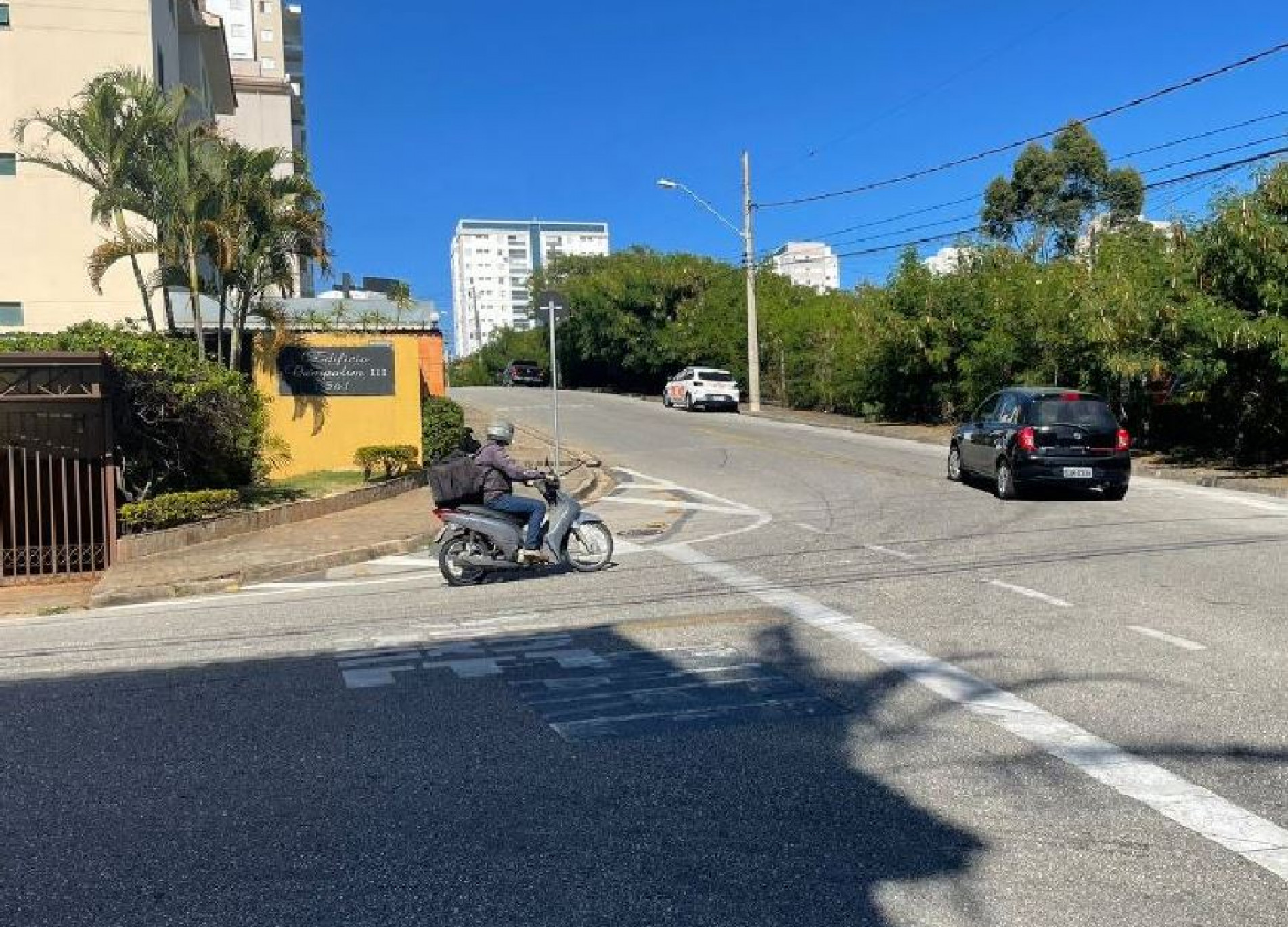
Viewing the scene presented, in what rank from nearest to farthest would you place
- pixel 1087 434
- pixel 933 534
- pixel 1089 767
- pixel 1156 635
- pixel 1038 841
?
pixel 1038 841, pixel 1089 767, pixel 1156 635, pixel 933 534, pixel 1087 434

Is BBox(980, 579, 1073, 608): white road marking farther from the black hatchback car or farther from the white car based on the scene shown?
the white car

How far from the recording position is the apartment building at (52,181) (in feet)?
75.4

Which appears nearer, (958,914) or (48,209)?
(958,914)

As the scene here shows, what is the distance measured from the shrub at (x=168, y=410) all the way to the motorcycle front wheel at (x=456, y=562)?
17.5ft

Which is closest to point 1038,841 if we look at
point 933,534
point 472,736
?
point 472,736

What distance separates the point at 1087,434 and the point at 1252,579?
6.39 meters

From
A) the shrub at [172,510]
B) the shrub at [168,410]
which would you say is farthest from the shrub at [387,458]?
the shrub at [172,510]

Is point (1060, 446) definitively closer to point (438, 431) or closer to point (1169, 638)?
point (1169, 638)

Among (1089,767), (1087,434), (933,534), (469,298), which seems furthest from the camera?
(469,298)

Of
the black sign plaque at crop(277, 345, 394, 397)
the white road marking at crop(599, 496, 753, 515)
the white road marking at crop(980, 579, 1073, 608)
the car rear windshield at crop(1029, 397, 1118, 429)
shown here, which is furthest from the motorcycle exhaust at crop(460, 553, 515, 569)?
the black sign plaque at crop(277, 345, 394, 397)

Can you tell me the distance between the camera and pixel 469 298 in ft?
559

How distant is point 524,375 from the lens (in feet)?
198

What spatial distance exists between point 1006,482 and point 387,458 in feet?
32.7

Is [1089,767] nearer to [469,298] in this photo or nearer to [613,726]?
[613,726]
